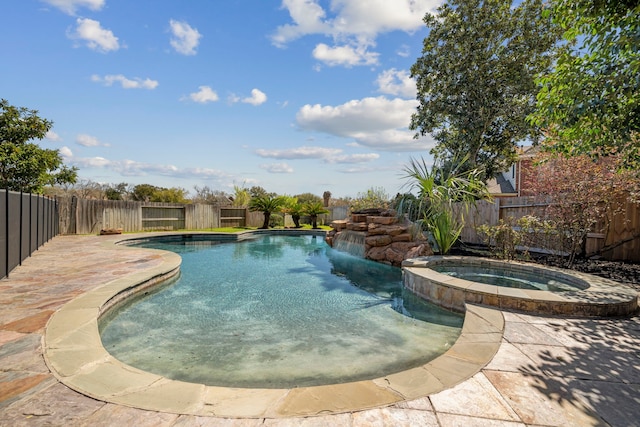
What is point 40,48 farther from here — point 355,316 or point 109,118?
point 355,316

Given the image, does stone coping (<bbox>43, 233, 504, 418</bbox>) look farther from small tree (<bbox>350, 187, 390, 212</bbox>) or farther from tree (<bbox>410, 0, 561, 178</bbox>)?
small tree (<bbox>350, 187, 390, 212</bbox>)

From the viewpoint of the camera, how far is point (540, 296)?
3955mm

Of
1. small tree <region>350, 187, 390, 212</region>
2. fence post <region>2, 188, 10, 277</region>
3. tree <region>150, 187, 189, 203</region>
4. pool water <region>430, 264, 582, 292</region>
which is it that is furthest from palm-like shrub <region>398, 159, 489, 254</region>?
tree <region>150, 187, 189, 203</region>

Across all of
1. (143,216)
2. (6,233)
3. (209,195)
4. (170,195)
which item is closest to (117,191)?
(170,195)

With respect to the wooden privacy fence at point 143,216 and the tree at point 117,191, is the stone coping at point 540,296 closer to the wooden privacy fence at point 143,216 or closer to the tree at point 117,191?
the wooden privacy fence at point 143,216

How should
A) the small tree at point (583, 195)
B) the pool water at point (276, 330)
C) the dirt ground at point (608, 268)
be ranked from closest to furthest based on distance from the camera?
the pool water at point (276, 330)
the dirt ground at point (608, 268)
the small tree at point (583, 195)

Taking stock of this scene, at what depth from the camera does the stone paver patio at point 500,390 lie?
1776mm

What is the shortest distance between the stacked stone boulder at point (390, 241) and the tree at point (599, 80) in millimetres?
4139

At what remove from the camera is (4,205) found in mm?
4992

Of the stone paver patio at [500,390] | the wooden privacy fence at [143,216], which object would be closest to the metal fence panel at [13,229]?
the stone paver patio at [500,390]

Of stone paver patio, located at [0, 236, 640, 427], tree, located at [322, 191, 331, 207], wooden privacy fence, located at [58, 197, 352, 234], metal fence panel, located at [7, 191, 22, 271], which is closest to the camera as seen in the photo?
stone paver patio, located at [0, 236, 640, 427]

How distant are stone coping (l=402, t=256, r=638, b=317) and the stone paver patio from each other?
23 centimetres

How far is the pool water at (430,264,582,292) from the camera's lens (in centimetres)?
509

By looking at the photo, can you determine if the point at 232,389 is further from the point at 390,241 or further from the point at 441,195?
the point at 390,241
